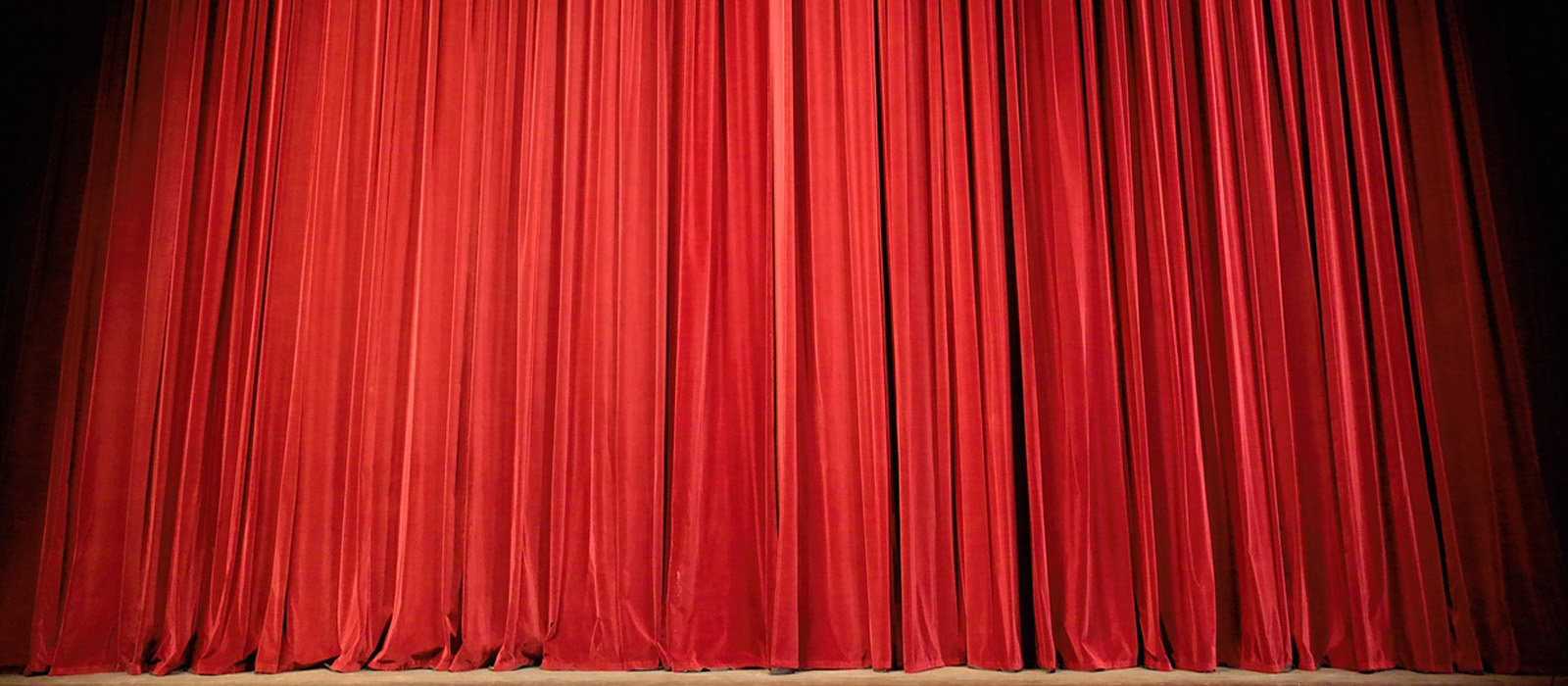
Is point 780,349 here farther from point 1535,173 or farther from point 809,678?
point 1535,173

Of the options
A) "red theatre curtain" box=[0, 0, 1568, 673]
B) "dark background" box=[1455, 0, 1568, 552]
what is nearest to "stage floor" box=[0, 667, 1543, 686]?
"red theatre curtain" box=[0, 0, 1568, 673]

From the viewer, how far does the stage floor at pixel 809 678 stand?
2.62 m

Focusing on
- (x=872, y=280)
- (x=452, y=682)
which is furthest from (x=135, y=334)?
(x=872, y=280)

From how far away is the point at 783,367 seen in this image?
295 cm

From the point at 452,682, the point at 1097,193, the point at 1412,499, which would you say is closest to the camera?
the point at 452,682

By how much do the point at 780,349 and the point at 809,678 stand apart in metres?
0.93

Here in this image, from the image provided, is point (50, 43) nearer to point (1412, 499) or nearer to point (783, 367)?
point (783, 367)

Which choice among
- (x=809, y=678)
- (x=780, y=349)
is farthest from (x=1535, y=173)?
(x=809, y=678)

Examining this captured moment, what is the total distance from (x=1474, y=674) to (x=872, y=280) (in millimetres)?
1963

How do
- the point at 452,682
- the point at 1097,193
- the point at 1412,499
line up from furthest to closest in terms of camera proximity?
the point at 1097,193 < the point at 1412,499 < the point at 452,682

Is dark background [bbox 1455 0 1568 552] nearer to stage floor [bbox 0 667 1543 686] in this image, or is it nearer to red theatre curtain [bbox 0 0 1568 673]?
red theatre curtain [bbox 0 0 1568 673]

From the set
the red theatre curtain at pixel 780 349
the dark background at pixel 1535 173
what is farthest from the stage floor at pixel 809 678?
the dark background at pixel 1535 173

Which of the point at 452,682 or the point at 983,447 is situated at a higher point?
the point at 983,447

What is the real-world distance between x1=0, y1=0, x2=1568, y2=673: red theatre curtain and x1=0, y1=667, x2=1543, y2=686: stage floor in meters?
0.06
